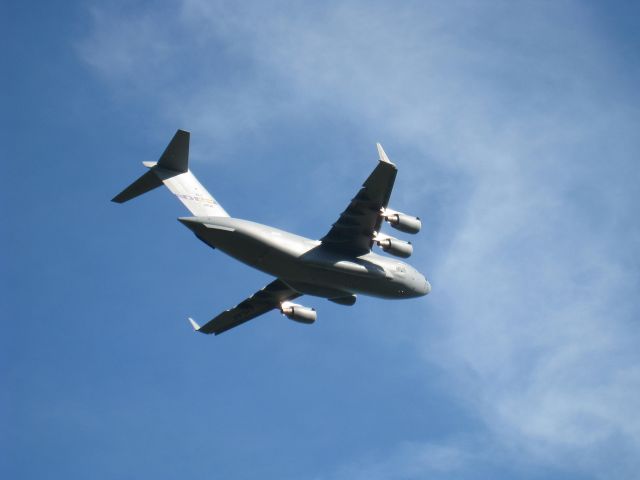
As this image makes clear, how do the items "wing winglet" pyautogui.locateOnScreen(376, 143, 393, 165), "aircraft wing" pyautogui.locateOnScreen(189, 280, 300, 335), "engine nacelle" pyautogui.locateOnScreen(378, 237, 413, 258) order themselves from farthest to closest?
"aircraft wing" pyautogui.locateOnScreen(189, 280, 300, 335) < "engine nacelle" pyautogui.locateOnScreen(378, 237, 413, 258) < "wing winglet" pyautogui.locateOnScreen(376, 143, 393, 165)

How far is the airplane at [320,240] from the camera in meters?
27.0

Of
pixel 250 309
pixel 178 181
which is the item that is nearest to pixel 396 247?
pixel 250 309

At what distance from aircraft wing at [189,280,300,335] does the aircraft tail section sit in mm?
4085

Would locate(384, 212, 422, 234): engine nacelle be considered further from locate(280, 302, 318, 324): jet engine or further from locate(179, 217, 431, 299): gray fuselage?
locate(280, 302, 318, 324): jet engine

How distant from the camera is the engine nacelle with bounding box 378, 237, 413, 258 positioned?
28.5 meters

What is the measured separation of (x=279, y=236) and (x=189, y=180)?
3.52m

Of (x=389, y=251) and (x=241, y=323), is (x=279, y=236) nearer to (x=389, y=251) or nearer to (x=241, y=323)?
(x=389, y=251)

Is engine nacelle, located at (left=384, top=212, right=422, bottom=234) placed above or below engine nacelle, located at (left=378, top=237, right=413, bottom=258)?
above

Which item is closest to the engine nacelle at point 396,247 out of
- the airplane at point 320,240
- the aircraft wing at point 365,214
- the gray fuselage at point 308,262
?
the airplane at point 320,240

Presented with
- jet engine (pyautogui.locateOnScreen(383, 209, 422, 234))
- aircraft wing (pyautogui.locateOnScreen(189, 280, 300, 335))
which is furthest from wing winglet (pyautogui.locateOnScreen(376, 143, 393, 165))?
aircraft wing (pyautogui.locateOnScreen(189, 280, 300, 335))

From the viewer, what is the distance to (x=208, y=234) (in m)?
27.0

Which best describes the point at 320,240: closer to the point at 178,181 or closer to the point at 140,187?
the point at 178,181

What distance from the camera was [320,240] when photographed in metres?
28.4

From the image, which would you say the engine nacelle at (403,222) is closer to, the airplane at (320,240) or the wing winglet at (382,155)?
the airplane at (320,240)
